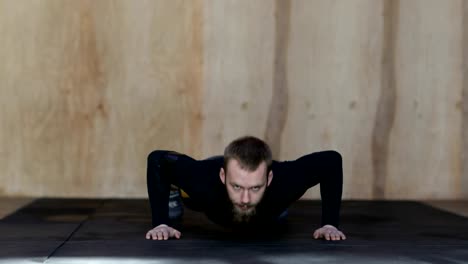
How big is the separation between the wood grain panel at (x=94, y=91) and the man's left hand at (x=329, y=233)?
1771 mm

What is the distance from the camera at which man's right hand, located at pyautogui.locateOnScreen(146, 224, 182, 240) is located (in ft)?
10.5

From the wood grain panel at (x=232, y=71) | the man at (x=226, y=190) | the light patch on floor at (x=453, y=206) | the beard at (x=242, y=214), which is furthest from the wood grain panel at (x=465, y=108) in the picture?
the beard at (x=242, y=214)

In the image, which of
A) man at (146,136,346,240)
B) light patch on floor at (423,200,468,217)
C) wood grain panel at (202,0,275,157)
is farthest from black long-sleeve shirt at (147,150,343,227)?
wood grain panel at (202,0,275,157)

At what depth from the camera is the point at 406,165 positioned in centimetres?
499

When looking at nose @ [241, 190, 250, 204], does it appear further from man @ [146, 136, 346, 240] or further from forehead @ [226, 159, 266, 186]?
man @ [146, 136, 346, 240]

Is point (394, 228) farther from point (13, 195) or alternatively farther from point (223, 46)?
point (13, 195)

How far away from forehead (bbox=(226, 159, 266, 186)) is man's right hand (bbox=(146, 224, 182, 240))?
0.45 metres

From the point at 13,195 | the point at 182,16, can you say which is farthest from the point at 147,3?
the point at 13,195

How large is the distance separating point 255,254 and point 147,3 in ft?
7.97

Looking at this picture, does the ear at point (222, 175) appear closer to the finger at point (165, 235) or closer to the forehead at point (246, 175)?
the forehead at point (246, 175)

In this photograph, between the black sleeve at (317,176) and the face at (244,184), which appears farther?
the black sleeve at (317,176)

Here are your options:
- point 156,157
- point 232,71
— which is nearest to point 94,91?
point 232,71

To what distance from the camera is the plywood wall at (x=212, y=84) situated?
4875 millimetres

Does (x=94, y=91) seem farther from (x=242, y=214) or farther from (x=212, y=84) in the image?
(x=242, y=214)
